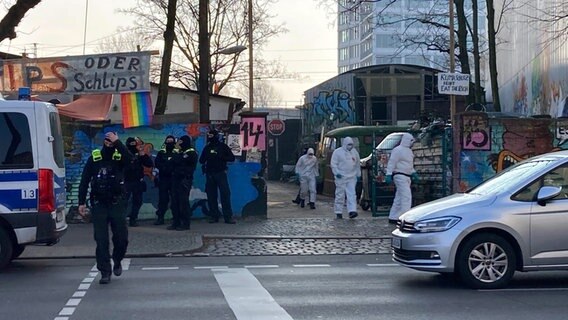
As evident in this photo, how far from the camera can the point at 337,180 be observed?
18.7 metres

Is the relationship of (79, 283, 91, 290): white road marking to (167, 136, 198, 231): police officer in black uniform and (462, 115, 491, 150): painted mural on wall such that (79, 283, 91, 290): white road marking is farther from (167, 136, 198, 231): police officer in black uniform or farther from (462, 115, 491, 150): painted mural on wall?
(462, 115, 491, 150): painted mural on wall

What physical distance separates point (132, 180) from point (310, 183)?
6.89 metres

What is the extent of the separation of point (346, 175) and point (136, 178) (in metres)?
4.55

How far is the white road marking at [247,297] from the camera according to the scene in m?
8.68

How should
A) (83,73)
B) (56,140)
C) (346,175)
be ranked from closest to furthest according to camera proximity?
(56,140)
(83,73)
(346,175)

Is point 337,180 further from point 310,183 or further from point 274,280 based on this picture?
point 274,280

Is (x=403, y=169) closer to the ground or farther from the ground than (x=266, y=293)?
farther from the ground

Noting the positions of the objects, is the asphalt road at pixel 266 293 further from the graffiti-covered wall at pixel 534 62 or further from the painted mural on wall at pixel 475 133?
the graffiti-covered wall at pixel 534 62

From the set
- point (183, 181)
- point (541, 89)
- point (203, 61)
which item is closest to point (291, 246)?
point (183, 181)

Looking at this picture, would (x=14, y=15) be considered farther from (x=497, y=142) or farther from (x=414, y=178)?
(x=497, y=142)

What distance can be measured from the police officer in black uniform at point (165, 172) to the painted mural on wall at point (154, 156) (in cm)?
56

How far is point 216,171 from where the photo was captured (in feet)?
57.0

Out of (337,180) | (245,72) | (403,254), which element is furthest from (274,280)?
(245,72)

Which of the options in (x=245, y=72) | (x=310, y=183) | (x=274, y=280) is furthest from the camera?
(x=245, y=72)
